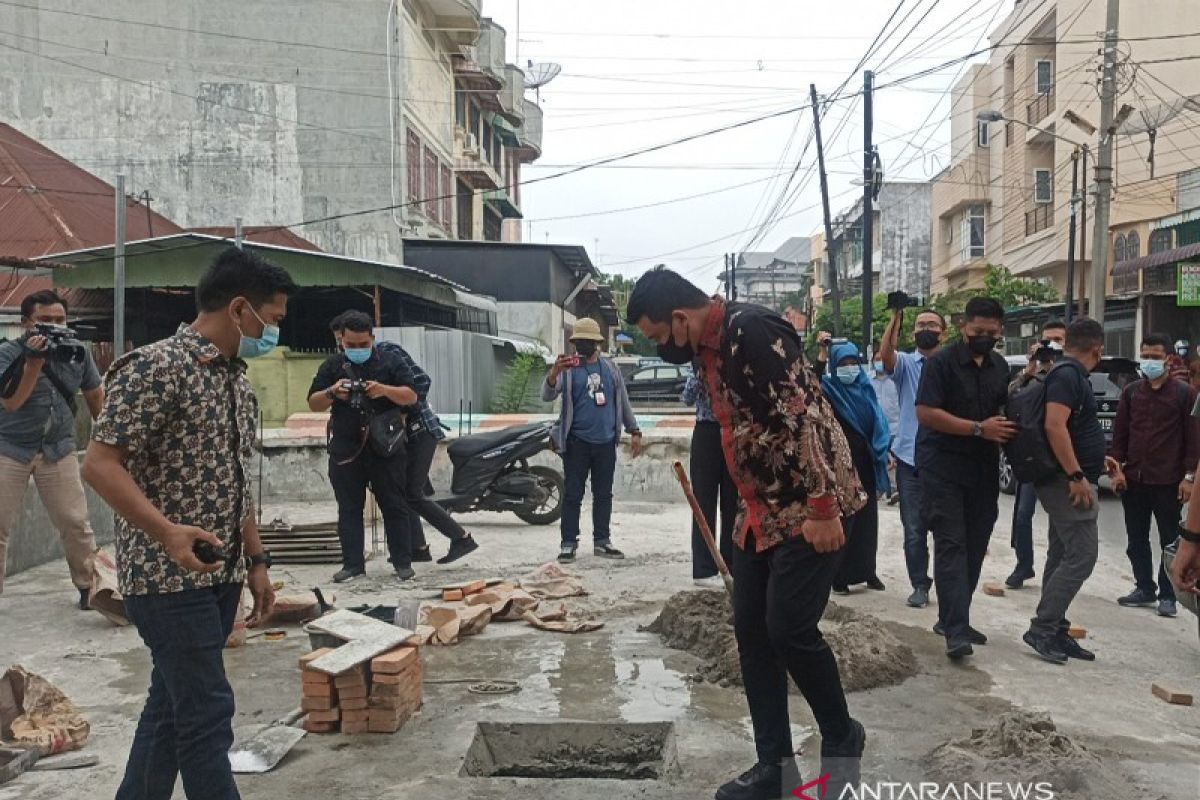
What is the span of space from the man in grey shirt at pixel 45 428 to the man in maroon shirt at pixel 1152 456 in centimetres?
647

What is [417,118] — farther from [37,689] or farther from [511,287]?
[37,689]

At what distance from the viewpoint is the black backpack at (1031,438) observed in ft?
17.8

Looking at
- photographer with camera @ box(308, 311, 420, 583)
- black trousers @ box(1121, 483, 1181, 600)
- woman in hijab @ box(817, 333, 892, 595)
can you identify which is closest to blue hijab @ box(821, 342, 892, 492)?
woman in hijab @ box(817, 333, 892, 595)

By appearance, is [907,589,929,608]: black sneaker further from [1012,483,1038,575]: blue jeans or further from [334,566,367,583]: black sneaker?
[334,566,367,583]: black sneaker

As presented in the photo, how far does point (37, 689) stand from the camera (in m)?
4.30

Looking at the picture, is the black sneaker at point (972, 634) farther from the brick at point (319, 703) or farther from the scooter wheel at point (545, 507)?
the scooter wheel at point (545, 507)

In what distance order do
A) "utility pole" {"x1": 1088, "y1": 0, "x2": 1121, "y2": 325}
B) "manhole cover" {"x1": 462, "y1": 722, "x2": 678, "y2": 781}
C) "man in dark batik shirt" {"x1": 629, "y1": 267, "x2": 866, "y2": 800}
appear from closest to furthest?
"man in dark batik shirt" {"x1": 629, "y1": 267, "x2": 866, "y2": 800} < "manhole cover" {"x1": 462, "y1": 722, "x2": 678, "y2": 781} < "utility pole" {"x1": 1088, "y1": 0, "x2": 1121, "y2": 325}

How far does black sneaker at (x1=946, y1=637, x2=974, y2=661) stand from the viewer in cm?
538

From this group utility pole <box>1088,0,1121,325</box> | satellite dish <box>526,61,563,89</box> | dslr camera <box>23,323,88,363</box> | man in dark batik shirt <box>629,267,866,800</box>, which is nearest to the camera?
man in dark batik shirt <box>629,267,866,800</box>

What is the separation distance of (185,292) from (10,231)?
3544 mm

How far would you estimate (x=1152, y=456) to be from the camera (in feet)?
22.6

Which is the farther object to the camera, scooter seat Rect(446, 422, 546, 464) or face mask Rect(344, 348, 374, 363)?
scooter seat Rect(446, 422, 546, 464)

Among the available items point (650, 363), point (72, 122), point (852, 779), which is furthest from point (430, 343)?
point (852, 779)

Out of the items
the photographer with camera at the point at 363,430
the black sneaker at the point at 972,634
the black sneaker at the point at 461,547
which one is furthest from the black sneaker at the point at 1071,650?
the photographer with camera at the point at 363,430
